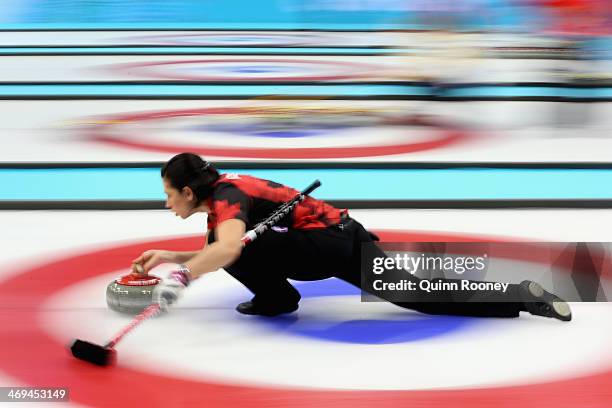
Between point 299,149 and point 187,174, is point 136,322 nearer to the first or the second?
point 187,174

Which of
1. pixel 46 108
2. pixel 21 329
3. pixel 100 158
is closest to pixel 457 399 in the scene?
pixel 21 329

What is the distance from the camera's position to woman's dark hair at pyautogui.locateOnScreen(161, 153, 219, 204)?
3.71 meters

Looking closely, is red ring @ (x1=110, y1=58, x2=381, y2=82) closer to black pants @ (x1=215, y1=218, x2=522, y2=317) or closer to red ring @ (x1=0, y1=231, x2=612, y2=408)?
black pants @ (x1=215, y1=218, x2=522, y2=317)

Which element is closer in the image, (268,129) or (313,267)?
(313,267)

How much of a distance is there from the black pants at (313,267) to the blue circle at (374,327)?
58 mm

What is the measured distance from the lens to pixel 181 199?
12.3ft

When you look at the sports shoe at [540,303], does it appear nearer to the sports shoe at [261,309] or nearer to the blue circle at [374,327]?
the blue circle at [374,327]

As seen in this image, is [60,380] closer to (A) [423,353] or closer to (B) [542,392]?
(A) [423,353]

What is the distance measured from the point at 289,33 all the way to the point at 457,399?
14.6 m

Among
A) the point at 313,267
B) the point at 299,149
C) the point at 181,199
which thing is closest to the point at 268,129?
the point at 299,149

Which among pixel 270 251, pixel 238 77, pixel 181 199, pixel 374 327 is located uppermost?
pixel 238 77

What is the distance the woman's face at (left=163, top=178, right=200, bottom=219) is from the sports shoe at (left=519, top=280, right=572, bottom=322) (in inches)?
52.4

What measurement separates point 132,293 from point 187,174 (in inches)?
22.4

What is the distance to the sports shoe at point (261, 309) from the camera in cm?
404
